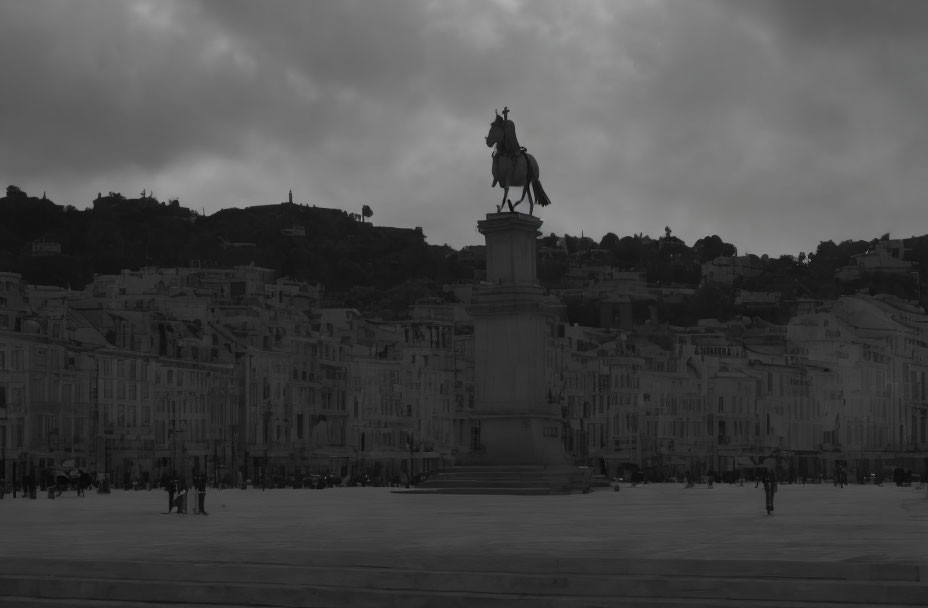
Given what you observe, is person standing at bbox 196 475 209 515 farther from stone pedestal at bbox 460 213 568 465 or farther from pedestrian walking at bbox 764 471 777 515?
stone pedestal at bbox 460 213 568 465

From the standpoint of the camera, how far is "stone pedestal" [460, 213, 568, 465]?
66.6 m

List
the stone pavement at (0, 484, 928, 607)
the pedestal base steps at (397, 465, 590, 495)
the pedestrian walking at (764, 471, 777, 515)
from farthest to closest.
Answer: the pedestal base steps at (397, 465, 590, 495) → the pedestrian walking at (764, 471, 777, 515) → the stone pavement at (0, 484, 928, 607)

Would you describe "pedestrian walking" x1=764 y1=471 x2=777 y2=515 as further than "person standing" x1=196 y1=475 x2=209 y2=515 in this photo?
No

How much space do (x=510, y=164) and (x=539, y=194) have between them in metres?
1.71

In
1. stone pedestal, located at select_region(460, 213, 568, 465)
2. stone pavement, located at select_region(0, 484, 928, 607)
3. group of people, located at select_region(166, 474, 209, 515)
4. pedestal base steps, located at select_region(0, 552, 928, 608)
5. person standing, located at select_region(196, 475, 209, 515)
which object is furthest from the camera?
stone pedestal, located at select_region(460, 213, 568, 465)

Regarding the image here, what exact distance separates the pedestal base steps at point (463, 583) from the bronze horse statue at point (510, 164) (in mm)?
43612

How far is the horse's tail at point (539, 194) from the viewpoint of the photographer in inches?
2783

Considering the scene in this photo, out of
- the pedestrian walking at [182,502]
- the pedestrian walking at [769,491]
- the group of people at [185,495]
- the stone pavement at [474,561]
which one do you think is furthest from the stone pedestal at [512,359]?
the stone pavement at [474,561]

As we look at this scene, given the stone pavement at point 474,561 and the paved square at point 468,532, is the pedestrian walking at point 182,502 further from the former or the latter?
the stone pavement at point 474,561

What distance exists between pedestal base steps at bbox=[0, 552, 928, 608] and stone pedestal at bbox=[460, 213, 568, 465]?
39.5 metres

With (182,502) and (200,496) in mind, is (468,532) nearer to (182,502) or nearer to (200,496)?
(200,496)

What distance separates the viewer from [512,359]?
6712cm

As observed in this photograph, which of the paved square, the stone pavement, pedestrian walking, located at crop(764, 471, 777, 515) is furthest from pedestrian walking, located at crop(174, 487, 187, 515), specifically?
pedestrian walking, located at crop(764, 471, 777, 515)

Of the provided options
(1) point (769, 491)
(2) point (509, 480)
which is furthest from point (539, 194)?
(1) point (769, 491)
